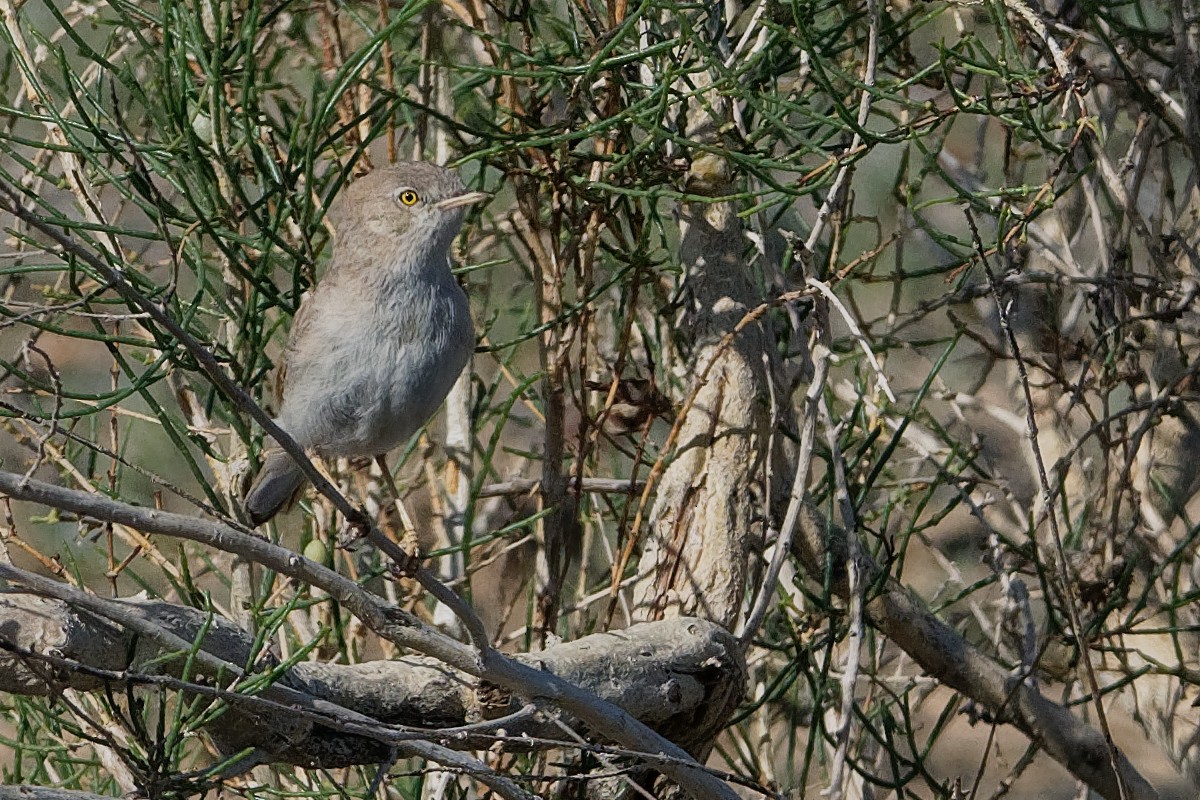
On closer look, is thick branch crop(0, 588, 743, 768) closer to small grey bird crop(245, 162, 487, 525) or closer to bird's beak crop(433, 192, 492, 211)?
small grey bird crop(245, 162, 487, 525)

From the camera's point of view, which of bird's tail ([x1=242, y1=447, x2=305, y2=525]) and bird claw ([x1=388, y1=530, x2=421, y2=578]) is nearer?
bird claw ([x1=388, y1=530, x2=421, y2=578])

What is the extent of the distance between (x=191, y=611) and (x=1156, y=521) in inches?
132

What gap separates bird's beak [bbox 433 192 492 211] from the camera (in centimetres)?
396

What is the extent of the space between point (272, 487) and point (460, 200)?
1.02 metres

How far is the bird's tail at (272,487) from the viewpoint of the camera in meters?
4.11

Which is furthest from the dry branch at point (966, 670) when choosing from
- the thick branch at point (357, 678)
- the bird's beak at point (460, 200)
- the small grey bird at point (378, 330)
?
the bird's beak at point (460, 200)

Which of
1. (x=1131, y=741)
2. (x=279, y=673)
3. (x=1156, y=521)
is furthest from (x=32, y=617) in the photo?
(x=1131, y=741)

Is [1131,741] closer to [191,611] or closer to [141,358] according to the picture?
[141,358]

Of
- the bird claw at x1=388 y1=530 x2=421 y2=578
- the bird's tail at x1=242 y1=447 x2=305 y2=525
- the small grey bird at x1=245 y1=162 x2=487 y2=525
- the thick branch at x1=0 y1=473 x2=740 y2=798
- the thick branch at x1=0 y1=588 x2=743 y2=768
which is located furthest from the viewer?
the bird's tail at x1=242 y1=447 x2=305 y2=525

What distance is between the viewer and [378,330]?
3.91m

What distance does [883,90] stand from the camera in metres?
3.34

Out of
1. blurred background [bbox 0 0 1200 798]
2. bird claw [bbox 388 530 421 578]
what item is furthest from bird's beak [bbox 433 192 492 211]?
bird claw [bbox 388 530 421 578]

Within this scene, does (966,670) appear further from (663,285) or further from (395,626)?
(395,626)

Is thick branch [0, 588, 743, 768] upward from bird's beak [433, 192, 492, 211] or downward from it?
downward
